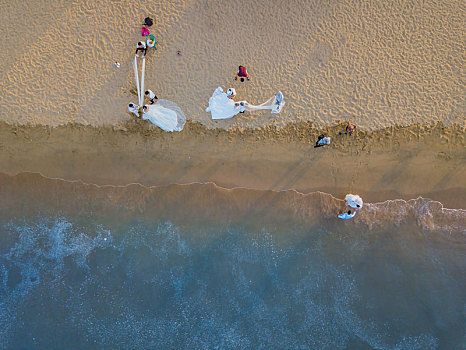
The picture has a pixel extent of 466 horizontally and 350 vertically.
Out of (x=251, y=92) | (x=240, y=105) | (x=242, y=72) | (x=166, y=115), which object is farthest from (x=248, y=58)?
(x=166, y=115)

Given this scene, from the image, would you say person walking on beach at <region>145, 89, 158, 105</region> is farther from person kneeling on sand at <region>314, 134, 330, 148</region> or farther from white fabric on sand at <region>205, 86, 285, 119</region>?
person kneeling on sand at <region>314, 134, 330, 148</region>

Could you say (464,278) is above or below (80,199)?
below

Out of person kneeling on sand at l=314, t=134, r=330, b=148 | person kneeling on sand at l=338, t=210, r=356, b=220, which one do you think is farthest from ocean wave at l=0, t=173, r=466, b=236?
person kneeling on sand at l=314, t=134, r=330, b=148

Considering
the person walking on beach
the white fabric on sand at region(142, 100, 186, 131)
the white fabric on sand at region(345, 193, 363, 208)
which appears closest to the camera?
the white fabric on sand at region(345, 193, 363, 208)

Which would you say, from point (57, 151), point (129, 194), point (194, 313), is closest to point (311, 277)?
point (194, 313)

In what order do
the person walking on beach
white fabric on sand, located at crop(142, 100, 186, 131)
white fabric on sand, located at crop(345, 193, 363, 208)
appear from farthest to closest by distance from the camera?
white fabric on sand, located at crop(142, 100, 186, 131) → the person walking on beach → white fabric on sand, located at crop(345, 193, 363, 208)

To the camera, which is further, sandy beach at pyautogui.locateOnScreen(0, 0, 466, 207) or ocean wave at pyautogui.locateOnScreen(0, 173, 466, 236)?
ocean wave at pyautogui.locateOnScreen(0, 173, 466, 236)

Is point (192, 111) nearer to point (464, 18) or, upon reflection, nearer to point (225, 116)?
point (225, 116)
